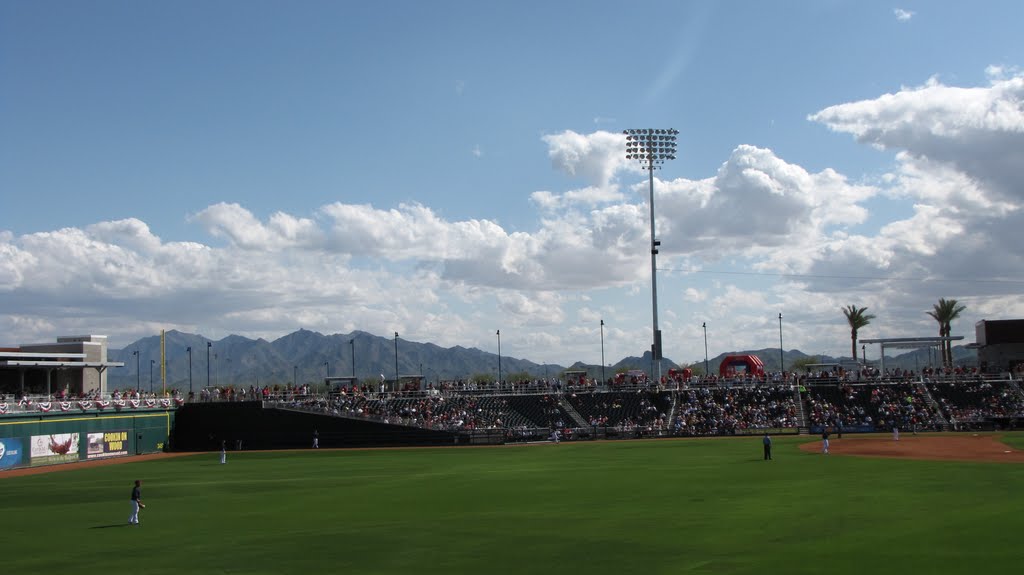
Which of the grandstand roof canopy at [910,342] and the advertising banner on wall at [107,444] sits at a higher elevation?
the grandstand roof canopy at [910,342]

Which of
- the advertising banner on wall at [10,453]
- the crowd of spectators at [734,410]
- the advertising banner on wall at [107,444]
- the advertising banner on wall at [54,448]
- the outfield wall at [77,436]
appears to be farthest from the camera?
the crowd of spectators at [734,410]

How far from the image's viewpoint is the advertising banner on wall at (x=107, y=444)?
60375mm

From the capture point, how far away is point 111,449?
2452 inches

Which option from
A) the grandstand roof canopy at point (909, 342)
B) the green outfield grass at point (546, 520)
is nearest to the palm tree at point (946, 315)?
the grandstand roof canopy at point (909, 342)

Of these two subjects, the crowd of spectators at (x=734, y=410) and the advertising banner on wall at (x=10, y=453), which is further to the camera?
the crowd of spectators at (x=734, y=410)

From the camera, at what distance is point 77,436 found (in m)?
59.3

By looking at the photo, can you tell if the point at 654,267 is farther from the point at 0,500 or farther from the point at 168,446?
the point at 0,500

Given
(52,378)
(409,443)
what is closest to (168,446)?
(52,378)

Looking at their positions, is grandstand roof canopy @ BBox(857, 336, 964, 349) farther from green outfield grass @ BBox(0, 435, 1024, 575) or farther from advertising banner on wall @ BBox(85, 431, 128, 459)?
advertising banner on wall @ BBox(85, 431, 128, 459)

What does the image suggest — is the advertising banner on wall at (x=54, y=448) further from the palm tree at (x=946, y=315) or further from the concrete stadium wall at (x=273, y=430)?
the palm tree at (x=946, y=315)

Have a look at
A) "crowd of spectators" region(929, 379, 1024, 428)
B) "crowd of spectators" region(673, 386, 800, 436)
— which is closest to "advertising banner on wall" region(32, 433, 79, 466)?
"crowd of spectators" region(673, 386, 800, 436)

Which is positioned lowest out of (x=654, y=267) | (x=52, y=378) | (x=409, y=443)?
(x=409, y=443)

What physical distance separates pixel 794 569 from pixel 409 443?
52661 millimetres

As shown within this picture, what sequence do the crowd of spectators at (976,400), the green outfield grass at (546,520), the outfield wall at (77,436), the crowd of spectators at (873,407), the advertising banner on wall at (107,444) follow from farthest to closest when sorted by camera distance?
the crowd of spectators at (873,407)
the crowd of spectators at (976,400)
the advertising banner on wall at (107,444)
the outfield wall at (77,436)
the green outfield grass at (546,520)
